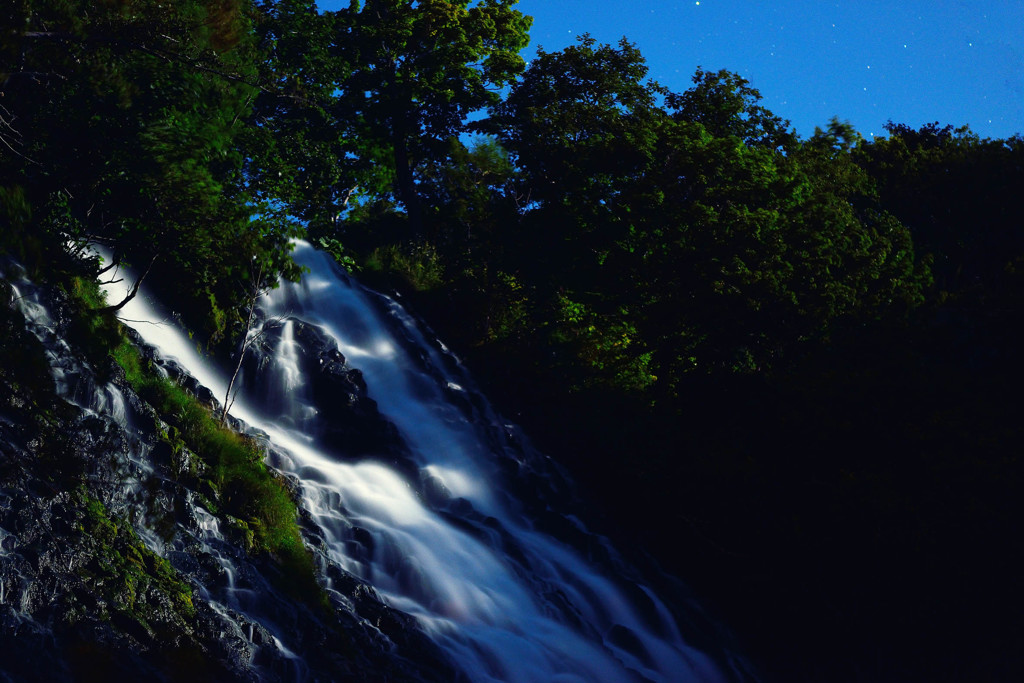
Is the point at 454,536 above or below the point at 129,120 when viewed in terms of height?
below

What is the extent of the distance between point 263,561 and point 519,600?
17.9 ft

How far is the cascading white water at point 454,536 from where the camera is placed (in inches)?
597

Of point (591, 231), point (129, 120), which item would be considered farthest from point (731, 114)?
point (129, 120)

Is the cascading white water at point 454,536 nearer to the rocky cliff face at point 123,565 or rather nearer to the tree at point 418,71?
the rocky cliff face at point 123,565

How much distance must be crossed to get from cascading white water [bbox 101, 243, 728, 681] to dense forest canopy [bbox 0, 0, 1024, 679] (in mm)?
2244

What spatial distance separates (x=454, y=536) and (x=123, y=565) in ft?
25.3

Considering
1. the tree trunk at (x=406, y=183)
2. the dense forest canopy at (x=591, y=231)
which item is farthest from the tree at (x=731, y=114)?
the tree trunk at (x=406, y=183)

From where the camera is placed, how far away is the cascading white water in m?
15.2

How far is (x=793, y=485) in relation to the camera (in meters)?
18.6

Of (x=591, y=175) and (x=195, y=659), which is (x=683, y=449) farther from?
(x=195, y=659)

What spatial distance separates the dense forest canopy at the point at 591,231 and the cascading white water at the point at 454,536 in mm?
2244

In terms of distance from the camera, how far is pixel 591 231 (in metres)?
25.5

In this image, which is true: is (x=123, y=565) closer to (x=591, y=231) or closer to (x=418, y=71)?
(x=591, y=231)

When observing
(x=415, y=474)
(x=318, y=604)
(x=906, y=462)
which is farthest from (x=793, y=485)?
(x=318, y=604)
